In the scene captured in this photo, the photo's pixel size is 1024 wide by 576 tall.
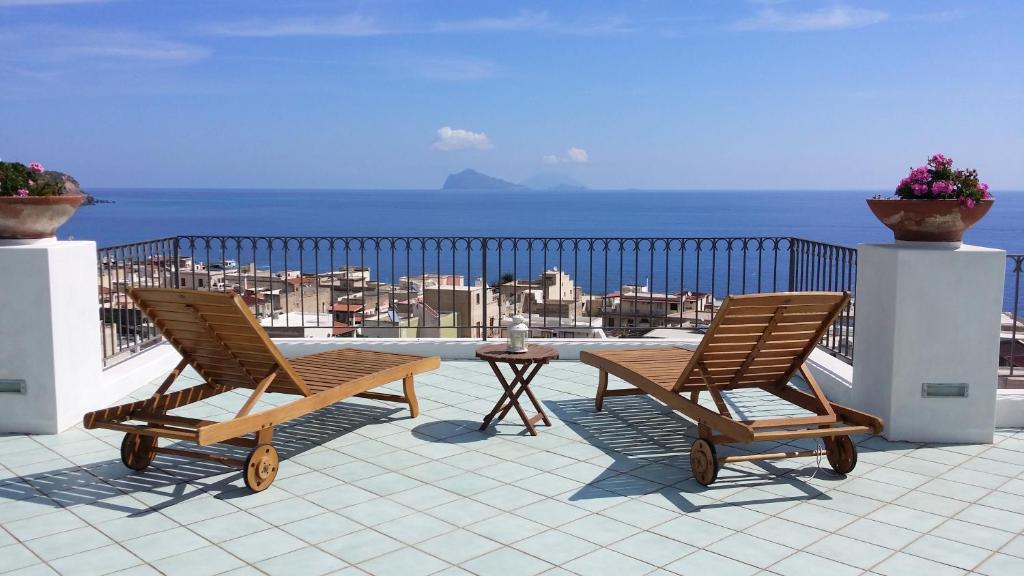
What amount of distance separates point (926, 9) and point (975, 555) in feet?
294

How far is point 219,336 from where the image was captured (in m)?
4.25

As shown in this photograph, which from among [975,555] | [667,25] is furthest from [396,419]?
[667,25]

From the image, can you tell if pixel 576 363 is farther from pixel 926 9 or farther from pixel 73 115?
pixel 73 115

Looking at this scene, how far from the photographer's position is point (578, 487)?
4051mm

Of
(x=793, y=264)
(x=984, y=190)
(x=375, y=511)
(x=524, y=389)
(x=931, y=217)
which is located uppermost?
(x=984, y=190)

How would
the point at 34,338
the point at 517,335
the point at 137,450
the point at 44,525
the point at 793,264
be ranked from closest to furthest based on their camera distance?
the point at 44,525, the point at 137,450, the point at 34,338, the point at 517,335, the point at 793,264

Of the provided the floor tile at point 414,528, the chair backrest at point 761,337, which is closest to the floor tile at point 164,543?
the floor tile at point 414,528

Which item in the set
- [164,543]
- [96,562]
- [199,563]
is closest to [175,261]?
[164,543]

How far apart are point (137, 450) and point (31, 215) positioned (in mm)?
1809

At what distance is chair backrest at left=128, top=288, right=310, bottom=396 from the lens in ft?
13.3

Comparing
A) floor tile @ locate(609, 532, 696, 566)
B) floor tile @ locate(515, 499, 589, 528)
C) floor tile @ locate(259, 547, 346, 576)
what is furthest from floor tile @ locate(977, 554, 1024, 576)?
floor tile @ locate(259, 547, 346, 576)

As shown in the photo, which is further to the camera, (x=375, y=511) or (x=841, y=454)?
(x=841, y=454)

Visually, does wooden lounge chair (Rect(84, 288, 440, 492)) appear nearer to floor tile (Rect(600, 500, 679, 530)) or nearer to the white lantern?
the white lantern

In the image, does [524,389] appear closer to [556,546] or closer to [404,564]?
[556,546]
